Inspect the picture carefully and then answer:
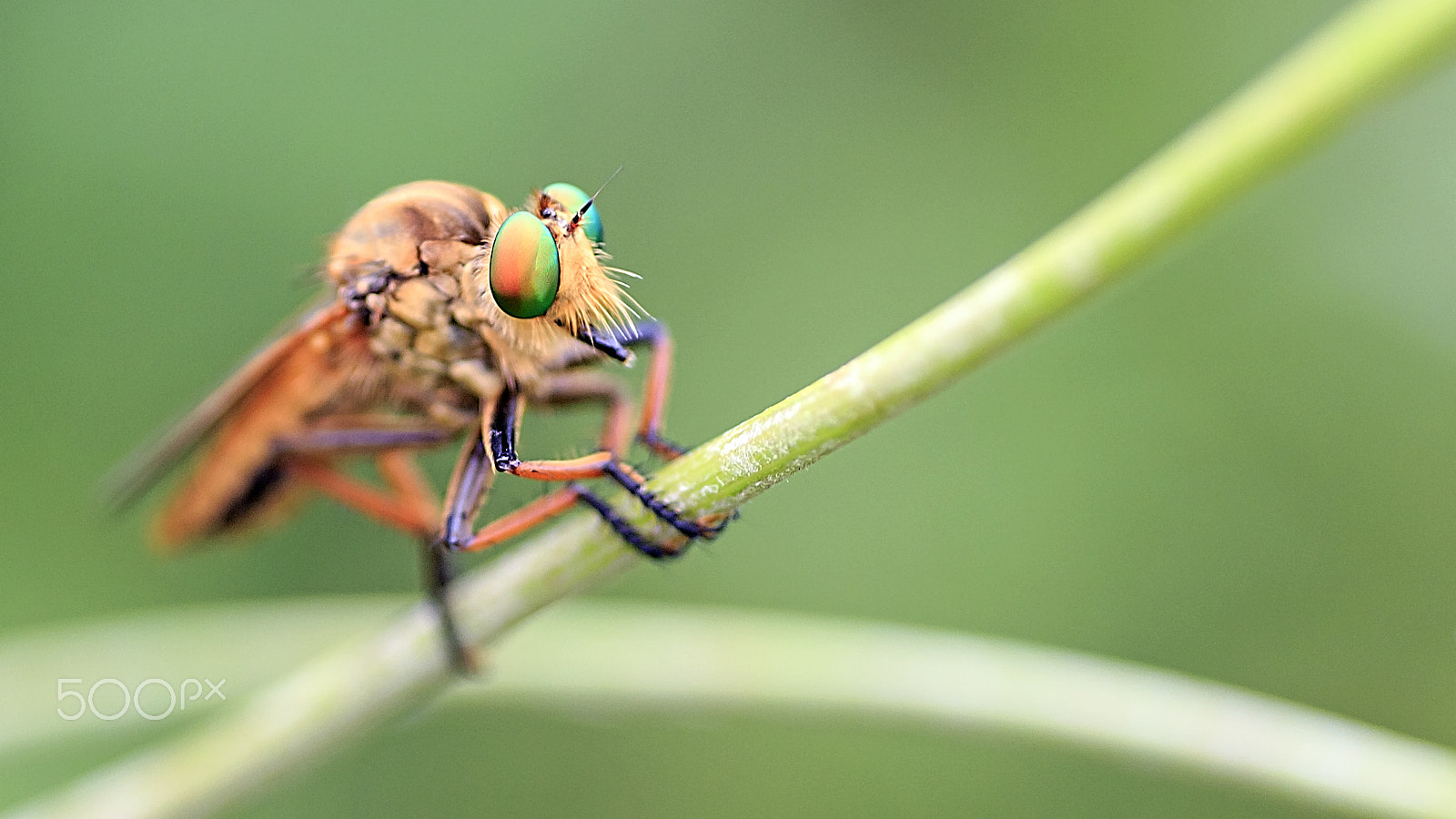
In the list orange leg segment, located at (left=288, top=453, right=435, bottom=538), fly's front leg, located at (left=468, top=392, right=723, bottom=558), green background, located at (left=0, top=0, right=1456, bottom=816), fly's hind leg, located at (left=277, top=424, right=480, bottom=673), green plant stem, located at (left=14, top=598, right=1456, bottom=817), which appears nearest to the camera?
fly's front leg, located at (left=468, top=392, right=723, bottom=558)

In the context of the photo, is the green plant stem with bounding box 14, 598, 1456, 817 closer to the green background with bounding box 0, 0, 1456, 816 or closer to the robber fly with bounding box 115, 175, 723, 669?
the robber fly with bounding box 115, 175, 723, 669

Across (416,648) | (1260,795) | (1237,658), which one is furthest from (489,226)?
(1237,658)

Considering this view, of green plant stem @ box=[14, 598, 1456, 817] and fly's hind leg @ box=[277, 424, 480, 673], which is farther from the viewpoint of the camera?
fly's hind leg @ box=[277, 424, 480, 673]

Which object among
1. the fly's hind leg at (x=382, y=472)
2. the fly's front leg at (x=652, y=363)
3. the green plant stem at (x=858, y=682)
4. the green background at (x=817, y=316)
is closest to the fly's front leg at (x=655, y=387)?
the fly's front leg at (x=652, y=363)

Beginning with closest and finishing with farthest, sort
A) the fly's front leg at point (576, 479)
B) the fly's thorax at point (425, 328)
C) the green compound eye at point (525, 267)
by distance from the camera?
1. the fly's front leg at point (576, 479)
2. the green compound eye at point (525, 267)
3. the fly's thorax at point (425, 328)

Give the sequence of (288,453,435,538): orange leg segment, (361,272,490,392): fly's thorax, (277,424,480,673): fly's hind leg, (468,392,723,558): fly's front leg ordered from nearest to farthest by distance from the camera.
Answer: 1. (468,392,723,558): fly's front leg
2. (361,272,490,392): fly's thorax
3. (277,424,480,673): fly's hind leg
4. (288,453,435,538): orange leg segment

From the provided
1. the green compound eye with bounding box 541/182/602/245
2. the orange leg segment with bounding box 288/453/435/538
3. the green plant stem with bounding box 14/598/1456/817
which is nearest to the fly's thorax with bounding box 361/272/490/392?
the green compound eye with bounding box 541/182/602/245

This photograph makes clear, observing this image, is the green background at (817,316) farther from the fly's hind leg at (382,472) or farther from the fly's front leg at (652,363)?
the fly's front leg at (652,363)

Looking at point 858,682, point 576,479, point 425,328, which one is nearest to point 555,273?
point 576,479
